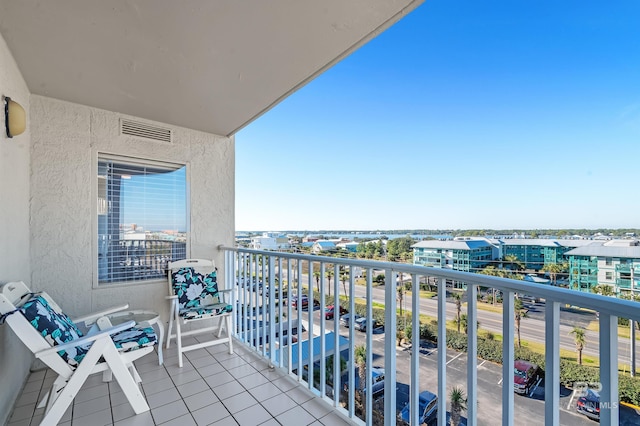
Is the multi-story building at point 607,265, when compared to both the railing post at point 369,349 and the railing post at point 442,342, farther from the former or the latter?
the railing post at point 369,349

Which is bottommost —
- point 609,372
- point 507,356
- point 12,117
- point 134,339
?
point 134,339

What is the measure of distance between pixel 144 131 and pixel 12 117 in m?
1.34

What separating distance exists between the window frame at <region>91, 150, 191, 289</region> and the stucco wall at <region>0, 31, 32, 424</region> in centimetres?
49

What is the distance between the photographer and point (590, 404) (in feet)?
2.94

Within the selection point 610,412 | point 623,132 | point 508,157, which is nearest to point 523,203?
point 623,132

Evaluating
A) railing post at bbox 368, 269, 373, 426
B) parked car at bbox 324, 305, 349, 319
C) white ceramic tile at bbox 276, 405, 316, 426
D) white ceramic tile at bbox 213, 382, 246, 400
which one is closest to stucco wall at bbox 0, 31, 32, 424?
white ceramic tile at bbox 213, 382, 246, 400

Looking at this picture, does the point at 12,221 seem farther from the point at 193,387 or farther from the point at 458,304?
the point at 458,304

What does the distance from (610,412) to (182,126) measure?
413 centimetres

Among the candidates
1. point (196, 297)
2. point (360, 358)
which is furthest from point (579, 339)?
A: point (360, 358)

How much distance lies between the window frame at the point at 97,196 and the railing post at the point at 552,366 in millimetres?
3602

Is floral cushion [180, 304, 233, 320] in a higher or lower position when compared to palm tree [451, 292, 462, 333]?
lower

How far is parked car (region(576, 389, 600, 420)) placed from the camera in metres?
0.84

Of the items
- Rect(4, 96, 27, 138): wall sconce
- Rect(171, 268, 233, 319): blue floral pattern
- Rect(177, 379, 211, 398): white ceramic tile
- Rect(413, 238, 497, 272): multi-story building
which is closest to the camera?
Rect(413, 238, 497, 272): multi-story building

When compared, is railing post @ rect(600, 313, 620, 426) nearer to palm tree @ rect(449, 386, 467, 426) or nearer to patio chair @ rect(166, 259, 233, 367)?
palm tree @ rect(449, 386, 467, 426)
